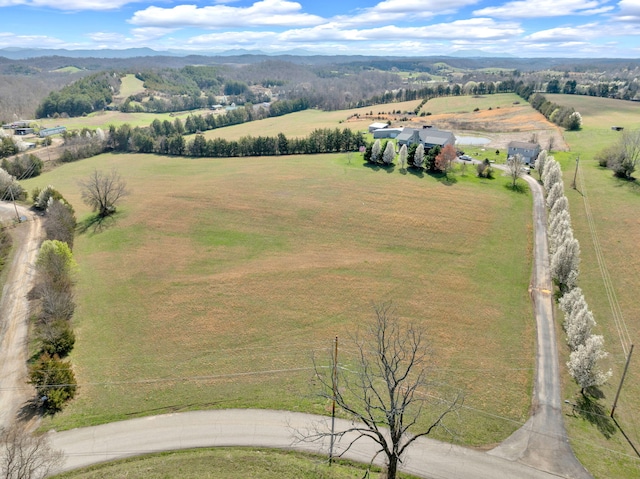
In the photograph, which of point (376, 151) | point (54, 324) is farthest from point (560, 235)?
point (54, 324)

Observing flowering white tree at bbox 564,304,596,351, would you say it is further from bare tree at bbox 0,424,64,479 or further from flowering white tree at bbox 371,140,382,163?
flowering white tree at bbox 371,140,382,163

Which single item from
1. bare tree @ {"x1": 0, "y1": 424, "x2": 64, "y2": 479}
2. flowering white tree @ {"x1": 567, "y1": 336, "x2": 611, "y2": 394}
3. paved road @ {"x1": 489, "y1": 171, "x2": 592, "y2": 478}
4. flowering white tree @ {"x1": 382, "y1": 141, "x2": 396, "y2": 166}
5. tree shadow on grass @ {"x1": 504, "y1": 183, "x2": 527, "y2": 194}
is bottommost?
paved road @ {"x1": 489, "y1": 171, "x2": 592, "y2": 478}

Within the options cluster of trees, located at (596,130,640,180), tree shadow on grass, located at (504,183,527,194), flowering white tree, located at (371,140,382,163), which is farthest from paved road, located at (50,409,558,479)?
cluster of trees, located at (596,130,640,180)

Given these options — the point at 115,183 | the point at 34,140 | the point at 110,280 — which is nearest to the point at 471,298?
the point at 110,280

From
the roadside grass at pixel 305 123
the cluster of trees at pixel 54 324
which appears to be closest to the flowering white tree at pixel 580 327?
the cluster of trees at pixel 54 324

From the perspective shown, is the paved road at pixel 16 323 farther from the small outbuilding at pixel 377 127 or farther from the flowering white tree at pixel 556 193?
the small outbuilding at pixel 377 127

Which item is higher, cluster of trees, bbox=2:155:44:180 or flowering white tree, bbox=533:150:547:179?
flowering white tree, bbox=533:150:547:179

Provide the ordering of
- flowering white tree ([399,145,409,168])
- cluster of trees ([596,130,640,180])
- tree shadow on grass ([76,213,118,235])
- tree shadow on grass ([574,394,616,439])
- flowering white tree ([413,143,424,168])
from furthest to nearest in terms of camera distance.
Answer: flowering white tree ([399,145,409,168]) < flowering white tree ([413,143,424,168]) < cluster of trees ([596,130,640,180]) < tree shadow on grass ([76,213,118,235]) < tree shadow on grass ([574,394,616,439])
